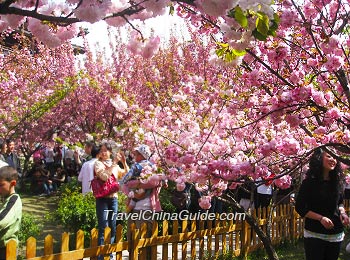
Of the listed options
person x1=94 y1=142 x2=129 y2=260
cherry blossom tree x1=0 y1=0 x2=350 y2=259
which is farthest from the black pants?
person x1=94 y1=142 x2=129 y2=260

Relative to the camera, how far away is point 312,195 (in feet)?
12.8

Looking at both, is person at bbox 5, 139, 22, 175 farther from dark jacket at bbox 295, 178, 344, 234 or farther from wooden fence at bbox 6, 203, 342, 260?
dark jacket at bbox 295, 178, 344, 234

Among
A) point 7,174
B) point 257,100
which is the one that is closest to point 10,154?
point 7,174

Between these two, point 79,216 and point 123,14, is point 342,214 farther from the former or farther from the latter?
point 79,216

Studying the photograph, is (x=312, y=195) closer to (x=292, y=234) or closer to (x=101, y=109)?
(x=292, y=234)

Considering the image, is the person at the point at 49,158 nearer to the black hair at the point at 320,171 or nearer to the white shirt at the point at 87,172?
the white shirt at the point at 87,172

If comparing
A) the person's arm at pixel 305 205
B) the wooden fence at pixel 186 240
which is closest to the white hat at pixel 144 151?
the wooden fence at pixel 186 240

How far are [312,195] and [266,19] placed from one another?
237 centimetres

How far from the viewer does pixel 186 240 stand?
16.4ft

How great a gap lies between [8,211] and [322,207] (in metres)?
2.53

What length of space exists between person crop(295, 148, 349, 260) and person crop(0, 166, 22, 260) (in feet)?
7.64

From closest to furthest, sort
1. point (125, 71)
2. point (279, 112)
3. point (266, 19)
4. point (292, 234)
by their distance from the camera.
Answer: point (266, 19), point (279, 112), point (292, 234), point (125, 71)

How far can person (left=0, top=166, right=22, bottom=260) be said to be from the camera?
130 inches

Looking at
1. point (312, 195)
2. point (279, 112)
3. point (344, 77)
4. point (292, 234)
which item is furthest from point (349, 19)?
point (292, 234)
